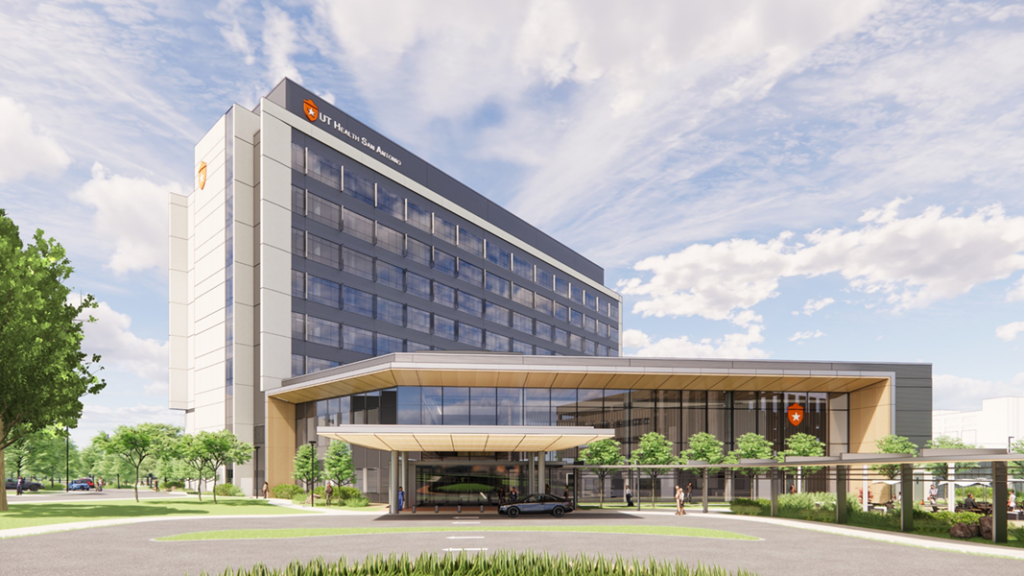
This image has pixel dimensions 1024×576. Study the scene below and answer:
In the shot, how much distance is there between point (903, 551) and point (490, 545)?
1378 cm

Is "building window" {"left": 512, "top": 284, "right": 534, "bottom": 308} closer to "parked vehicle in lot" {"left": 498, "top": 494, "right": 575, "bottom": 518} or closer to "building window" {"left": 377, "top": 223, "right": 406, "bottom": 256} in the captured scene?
"building window" {"left": 377, "top": 223, "right": 406, "bottom": 256}

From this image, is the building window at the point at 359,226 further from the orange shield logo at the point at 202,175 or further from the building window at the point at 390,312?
the orange shield logo at the point at 202,175

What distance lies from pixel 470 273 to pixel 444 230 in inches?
284

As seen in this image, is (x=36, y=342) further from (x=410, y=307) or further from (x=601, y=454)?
(x=410, y=307)

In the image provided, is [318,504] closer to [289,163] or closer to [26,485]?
[289,163]

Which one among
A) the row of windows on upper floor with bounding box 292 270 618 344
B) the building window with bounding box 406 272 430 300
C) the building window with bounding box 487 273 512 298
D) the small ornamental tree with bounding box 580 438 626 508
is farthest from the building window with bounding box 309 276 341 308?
the small ornamental tree with bounding box 580 438 626 508

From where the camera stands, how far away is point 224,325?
64938 mm

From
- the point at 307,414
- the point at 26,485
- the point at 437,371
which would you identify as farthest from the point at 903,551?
the point at 26,485

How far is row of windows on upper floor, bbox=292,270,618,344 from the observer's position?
66.2m

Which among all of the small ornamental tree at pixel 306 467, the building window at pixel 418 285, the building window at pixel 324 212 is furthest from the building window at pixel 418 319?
the small ornamental tree at pixel 306 467

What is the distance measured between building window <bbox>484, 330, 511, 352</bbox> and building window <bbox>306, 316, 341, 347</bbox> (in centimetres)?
2561

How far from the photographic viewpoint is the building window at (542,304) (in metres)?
102

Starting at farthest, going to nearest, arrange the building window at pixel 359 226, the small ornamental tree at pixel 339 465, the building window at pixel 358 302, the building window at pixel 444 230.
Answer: the building window at pixel 444 230
the building window at pixel 359 226
the building window at pixel 358 302
the small ornamental tree at pixel 339 465

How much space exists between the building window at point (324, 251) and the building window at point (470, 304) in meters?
20.7
